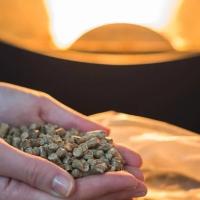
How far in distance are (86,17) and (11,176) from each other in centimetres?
18

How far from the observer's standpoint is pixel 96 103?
97 centimetres

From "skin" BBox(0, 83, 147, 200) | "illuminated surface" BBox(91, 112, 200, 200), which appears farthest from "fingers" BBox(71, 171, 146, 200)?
Result: "illuminated surface" BBox(91, 112, 200, 200)

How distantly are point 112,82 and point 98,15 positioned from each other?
0.64 meters

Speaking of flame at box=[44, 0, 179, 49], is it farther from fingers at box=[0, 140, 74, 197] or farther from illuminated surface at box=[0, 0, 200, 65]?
fingers at box=[0, 140, 74, 197]

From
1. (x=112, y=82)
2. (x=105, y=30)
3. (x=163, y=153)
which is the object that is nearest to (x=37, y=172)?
(x=105, y=30)

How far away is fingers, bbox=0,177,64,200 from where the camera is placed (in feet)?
1.41

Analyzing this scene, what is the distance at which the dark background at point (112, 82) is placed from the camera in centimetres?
93

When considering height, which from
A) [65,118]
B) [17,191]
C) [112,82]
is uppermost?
[112,82]

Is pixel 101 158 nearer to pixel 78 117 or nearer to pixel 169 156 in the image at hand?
pixel 78 117

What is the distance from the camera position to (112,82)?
0.95 m

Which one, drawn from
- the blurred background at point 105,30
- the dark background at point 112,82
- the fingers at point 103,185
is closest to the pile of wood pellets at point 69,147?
the fingers at point 103,185

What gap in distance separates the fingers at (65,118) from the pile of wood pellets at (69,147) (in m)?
0.02

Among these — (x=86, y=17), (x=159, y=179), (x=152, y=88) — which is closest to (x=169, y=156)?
(x=159, y=179)

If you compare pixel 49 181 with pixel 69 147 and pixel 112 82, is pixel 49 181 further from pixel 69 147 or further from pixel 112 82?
pixel 112 82
